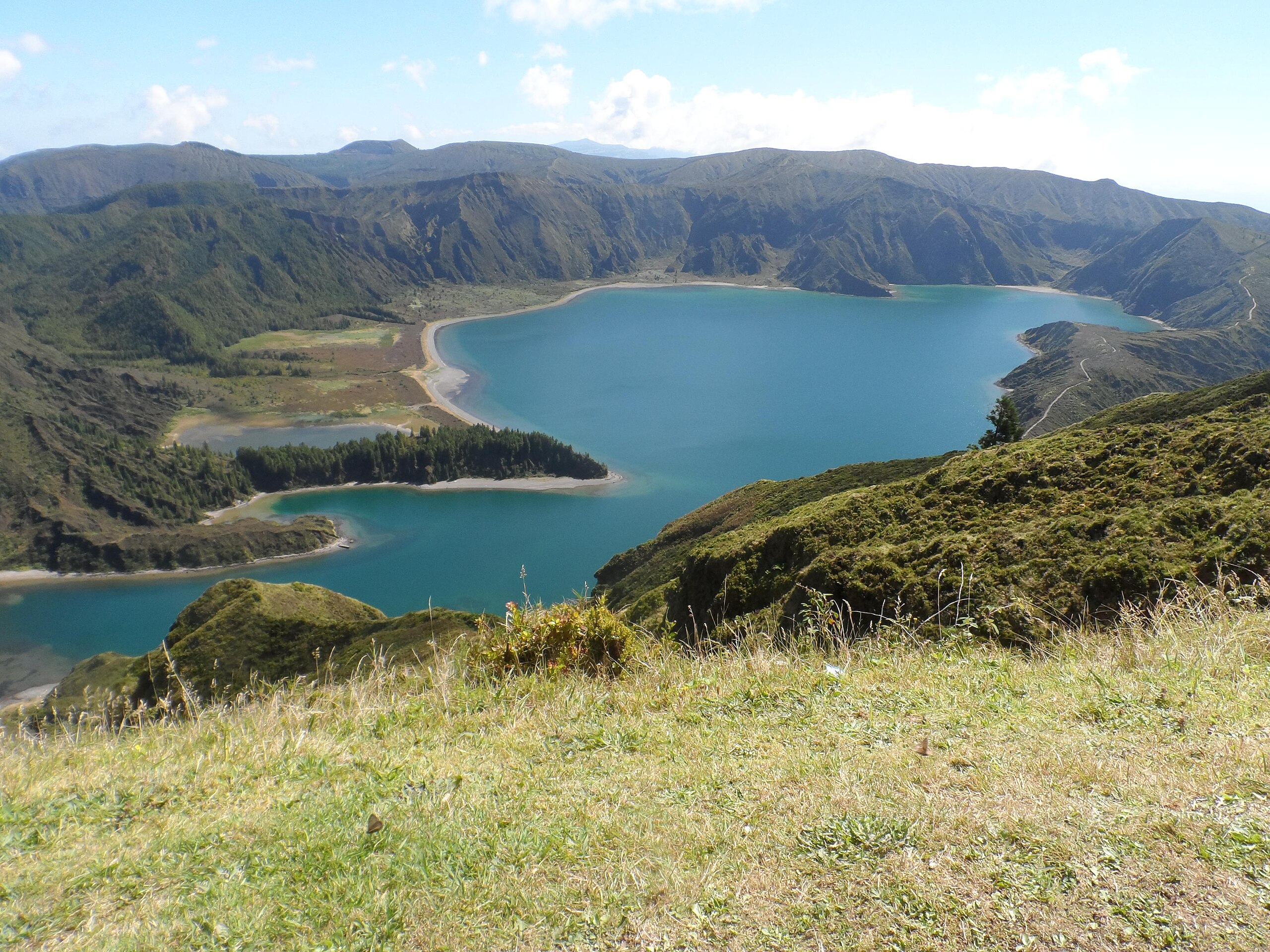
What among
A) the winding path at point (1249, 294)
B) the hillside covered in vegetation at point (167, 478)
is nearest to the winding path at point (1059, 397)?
the hillside covered in vegetation at point (167, 478)

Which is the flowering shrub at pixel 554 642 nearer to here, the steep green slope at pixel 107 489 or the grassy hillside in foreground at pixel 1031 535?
the grassy hillside in foreground at pixel 1031 535

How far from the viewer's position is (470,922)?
120 inches

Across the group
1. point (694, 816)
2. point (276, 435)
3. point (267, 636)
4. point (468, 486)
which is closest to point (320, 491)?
point (468, 486)

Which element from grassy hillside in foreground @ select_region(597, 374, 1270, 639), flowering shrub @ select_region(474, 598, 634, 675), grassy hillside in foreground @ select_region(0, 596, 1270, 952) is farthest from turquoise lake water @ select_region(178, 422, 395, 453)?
grassy hillside in foreground @ select_region(0, 596, 1270, 952)

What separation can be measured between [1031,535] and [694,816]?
30.2 feet

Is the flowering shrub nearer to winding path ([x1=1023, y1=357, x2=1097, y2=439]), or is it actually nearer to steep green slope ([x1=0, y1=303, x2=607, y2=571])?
steep green slope ([x1=0, y1=303, x2=607, y2=571])

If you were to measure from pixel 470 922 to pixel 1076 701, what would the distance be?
158 inches

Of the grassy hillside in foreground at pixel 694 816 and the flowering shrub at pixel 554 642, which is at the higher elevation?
the grassy hillside in foreground at pixel 694 816

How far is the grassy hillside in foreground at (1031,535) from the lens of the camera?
28.8 ft

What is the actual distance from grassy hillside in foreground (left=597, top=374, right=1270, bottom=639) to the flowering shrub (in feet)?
2.91

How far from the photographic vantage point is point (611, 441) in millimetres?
100938

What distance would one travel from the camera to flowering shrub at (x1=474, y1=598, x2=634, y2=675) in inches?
260

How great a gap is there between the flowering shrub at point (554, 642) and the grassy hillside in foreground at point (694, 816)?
788 millimetres

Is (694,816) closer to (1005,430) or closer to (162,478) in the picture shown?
(1005,430)
